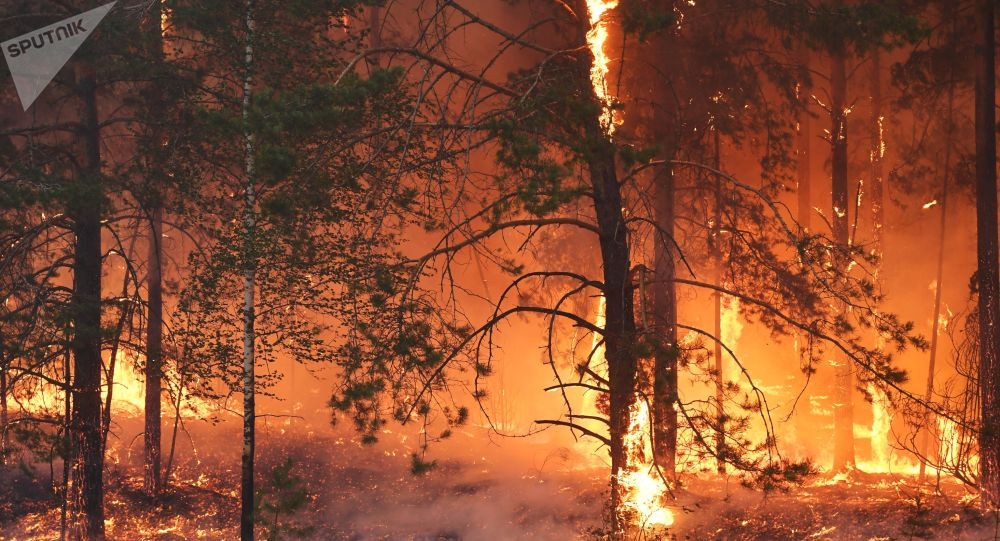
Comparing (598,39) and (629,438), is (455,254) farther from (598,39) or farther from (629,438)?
(629,438)

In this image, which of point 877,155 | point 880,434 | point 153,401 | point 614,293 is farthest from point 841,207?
point 153,401

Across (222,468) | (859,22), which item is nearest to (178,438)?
(222,468)

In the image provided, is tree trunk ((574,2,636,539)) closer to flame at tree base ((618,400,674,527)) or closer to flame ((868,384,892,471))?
flame at tree base ((618,400,674,527))

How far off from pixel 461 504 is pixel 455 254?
19.5 ft

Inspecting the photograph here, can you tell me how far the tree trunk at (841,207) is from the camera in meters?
18.7

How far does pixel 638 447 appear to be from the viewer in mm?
10594

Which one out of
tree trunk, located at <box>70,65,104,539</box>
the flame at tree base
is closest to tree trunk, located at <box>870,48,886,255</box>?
the flame at tree base

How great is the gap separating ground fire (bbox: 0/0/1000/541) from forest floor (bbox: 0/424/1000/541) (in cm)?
8

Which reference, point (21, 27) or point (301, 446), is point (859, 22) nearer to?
point (21, 27)

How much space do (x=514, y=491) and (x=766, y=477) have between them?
31.1 feet

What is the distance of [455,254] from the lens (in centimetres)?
1394

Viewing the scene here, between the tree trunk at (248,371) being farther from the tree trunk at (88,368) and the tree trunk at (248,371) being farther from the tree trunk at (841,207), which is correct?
the tree trunk at (841,207)

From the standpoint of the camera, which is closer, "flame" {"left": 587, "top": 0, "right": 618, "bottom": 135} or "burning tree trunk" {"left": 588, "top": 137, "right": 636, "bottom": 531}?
"burning tree trunk" {"left": 588, "top": 137, "right": 636, "bottom": 531}

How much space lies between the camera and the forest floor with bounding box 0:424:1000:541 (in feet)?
42.6
